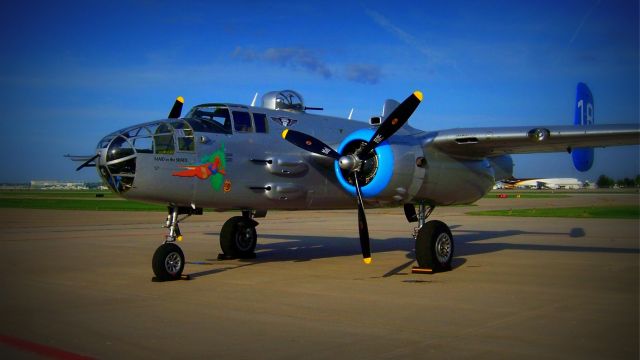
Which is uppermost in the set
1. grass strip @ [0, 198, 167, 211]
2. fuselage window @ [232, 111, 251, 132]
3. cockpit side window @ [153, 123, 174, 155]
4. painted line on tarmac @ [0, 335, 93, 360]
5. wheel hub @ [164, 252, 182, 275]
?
fuselage window @ [232, 111, 251, 132]

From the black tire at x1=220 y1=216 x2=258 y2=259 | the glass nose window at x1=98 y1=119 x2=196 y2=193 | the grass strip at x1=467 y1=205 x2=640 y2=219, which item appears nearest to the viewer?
the glass nose window at x1=98 y1=119 x2=196 y2=193

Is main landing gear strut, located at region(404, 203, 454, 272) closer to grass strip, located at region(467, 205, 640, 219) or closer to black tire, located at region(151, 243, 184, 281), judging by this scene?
black tire, located at region(151, 243, 184, 281)

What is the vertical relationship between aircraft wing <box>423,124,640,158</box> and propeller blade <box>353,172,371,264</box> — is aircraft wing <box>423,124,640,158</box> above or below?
above

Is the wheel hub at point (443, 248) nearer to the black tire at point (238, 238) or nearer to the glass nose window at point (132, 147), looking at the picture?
the black tire at point (238, 238)

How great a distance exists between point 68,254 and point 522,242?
15857 millimetres

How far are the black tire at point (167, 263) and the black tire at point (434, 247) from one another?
18.2 ft

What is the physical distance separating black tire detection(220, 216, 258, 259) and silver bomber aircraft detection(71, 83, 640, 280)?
2.62m

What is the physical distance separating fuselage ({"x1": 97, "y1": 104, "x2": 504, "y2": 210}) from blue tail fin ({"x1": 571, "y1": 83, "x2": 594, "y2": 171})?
12.9 ft

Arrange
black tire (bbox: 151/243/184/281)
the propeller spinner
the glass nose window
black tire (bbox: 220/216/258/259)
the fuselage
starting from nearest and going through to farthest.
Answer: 1. the glass nose window
2. the fuselage
3. black tire (bbox: 151/243/184/281)
4. the propeller spinner
5. black tire (bbox: 220/216/258/259)

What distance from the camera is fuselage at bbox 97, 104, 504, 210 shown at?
37.7ft

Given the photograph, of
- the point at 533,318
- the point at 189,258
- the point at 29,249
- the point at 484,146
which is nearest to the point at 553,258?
the point at 484,146

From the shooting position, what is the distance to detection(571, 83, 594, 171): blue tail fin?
1786cm

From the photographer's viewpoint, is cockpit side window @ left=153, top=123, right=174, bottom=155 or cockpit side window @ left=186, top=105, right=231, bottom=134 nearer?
cockpit side window @ left=153, top=123, right=174, bottom=155

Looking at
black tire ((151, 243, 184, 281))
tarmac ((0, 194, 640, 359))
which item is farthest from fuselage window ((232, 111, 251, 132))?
tarmac ((0, 194, 640, 359))
